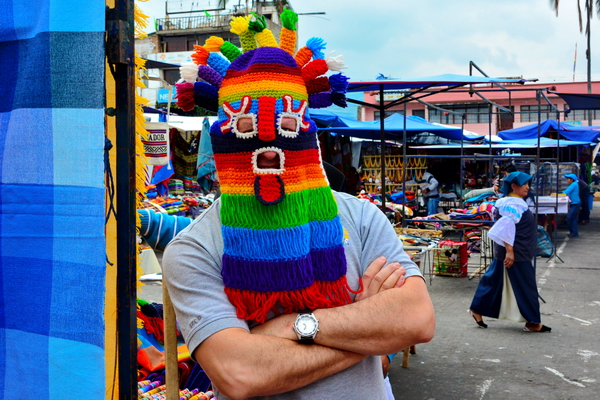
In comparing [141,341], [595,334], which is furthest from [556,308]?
[141,341]

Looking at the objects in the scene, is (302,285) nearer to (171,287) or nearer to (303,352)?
(303,352)

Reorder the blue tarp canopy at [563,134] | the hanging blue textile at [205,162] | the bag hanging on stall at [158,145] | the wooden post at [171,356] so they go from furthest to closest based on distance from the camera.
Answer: the blue tarp canopy at [563,134] < the hanging blue textile at [205,162] < the bag hanging on stall at [158,145] < the wooden post at [171,356]

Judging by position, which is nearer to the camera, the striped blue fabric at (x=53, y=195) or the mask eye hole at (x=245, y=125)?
the striped blue fabric at (x=53, y=195)

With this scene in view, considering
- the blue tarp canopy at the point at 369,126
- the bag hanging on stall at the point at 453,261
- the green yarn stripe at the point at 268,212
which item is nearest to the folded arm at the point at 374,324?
the green yarn stripe at the point at 268,212

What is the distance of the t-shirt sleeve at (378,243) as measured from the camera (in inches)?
72.9

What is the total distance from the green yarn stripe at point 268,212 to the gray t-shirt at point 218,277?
8cm

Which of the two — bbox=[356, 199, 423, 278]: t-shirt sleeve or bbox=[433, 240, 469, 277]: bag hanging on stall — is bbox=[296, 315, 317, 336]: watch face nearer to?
bbox=[356, 199, 423, 278]: t-shirt sleeve

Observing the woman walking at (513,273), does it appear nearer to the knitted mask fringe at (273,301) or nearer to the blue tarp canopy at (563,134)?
the knitted mask fringe at (273,301)

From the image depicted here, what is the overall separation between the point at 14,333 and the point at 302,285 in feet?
2.75

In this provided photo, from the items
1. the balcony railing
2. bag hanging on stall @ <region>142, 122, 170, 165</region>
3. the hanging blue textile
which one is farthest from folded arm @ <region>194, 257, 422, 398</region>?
the balcony railing

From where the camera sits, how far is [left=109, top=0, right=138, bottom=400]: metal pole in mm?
1562

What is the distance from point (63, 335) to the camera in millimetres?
1603

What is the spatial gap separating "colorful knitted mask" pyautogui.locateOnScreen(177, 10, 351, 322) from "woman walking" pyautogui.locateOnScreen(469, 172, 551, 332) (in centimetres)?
544

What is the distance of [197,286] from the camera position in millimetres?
1687
